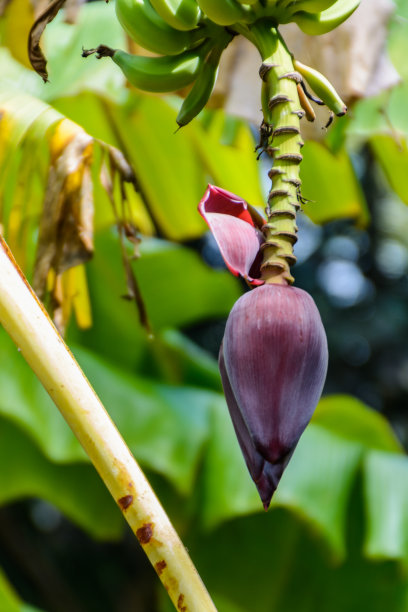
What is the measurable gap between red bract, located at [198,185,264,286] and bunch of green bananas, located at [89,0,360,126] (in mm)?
76

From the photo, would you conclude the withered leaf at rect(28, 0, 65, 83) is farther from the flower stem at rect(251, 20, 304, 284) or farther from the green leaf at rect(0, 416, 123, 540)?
the green leaf at rect(0, 416, 123, 540)

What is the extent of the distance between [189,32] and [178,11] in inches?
1.3

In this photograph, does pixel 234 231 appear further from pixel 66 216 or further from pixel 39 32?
pixel 66 216

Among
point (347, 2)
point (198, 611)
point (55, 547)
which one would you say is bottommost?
point (55, 547)

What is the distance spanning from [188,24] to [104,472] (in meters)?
0.24

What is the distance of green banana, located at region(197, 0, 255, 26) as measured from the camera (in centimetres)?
34

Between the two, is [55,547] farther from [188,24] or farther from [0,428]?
[188,24]

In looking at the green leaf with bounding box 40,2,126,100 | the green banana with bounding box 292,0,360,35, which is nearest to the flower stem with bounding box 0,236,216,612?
the green banana with bounding box 292,0,360,35

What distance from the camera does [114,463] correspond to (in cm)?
29

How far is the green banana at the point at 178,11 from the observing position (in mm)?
382

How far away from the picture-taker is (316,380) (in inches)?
12.4

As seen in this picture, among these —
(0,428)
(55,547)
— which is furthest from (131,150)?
(55,547)

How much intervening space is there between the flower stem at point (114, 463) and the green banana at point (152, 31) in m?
0.20

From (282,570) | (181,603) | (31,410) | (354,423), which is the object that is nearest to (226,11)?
(181,603)
